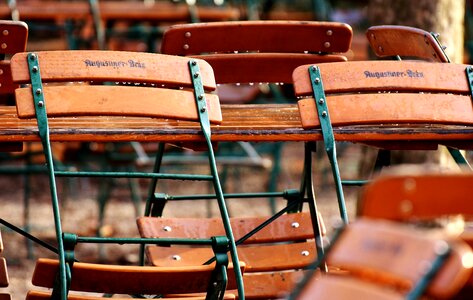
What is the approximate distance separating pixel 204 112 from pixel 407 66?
26.1 inches

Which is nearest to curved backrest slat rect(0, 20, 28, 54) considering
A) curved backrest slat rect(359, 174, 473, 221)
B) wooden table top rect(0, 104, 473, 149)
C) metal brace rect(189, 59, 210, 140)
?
wooden table top rect(0, 104, 473, 149)

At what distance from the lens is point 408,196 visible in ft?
7.19

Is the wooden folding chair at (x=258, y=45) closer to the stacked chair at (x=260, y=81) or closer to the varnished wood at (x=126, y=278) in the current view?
the stacked chair at (x=260, y=81)

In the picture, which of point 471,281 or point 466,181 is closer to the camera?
point 466,181

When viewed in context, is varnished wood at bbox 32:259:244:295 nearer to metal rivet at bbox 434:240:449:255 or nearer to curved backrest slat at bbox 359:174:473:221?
curved backrest slat at bbox 359:174:473:221

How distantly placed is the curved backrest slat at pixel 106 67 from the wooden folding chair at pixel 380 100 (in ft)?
1.17

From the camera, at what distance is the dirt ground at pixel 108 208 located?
6.98m

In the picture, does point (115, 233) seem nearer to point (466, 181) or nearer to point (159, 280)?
point (159, 280)

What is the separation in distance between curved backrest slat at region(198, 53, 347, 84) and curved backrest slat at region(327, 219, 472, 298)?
2587 millimetres

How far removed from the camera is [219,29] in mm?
4523

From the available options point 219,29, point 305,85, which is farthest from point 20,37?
point 305,85

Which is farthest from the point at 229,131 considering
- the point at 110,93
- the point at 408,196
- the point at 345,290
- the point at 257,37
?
the point at 345,290

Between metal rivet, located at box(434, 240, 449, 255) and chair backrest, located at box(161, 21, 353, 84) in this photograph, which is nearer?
metal rivet, located at box(434, 240, 449, 255)

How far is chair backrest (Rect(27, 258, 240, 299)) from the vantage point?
3.42 m
